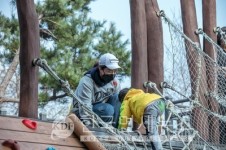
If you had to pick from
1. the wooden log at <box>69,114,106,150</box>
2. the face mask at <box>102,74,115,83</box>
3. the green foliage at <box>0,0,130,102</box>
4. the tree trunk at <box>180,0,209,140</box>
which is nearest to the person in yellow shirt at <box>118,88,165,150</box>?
the face mask at <box>102,74,115,83</box>

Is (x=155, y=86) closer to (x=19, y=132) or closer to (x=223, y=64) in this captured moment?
(x=223, y=64)

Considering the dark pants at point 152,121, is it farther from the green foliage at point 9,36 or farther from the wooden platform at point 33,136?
the green foliage at point 9,36

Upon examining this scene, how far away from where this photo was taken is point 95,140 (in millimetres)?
2908

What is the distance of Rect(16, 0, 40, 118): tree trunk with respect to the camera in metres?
3.06

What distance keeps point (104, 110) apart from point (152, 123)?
0.34m

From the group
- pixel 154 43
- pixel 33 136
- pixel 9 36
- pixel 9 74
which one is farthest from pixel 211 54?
pixel 9 74

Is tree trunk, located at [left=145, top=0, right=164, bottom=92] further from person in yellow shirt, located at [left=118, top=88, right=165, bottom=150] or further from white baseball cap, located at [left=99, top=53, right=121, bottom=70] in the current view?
white baseball cap, located at [left=99, top=53, right=121, bottom=70]

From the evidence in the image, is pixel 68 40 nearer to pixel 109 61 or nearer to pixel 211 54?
pixel 211 54

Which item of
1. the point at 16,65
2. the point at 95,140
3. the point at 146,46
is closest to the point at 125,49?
the point at 16,65

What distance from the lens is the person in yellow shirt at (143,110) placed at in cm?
334

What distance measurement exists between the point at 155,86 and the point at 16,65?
11.1 ft

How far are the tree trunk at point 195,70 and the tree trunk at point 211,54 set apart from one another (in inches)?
3.7

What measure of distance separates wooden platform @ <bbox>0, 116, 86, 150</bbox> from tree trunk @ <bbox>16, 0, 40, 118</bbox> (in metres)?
0.25

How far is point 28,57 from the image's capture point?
3117 mm
